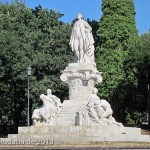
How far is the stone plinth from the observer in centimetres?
3134

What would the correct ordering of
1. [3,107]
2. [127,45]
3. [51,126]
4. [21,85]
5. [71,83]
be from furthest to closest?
[3,107] < [127,45] < [21,85] < [71,83] < [51,126]

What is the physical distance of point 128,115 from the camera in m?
52.9

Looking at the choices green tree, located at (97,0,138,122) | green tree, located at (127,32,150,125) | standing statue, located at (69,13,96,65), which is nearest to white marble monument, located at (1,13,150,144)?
standing statue, located at (69,13,96,65)

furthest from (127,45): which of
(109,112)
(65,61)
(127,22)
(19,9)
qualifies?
(109,112)

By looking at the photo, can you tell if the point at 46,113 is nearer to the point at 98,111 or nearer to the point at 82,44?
the point at 98,111

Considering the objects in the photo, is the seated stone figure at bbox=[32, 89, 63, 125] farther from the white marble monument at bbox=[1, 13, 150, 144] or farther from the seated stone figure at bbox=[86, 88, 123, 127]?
the seated stone figure at bbox=[86, 88, 123, 127]

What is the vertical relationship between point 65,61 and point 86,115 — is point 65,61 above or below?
above

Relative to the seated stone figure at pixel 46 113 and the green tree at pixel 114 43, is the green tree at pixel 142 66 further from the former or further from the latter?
the seated stone figure at pixel 46 113

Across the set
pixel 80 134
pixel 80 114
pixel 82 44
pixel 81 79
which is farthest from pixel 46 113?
pixel 82 44

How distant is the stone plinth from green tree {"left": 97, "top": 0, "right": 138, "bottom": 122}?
58.8 feet

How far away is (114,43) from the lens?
52812mm

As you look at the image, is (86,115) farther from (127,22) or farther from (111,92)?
(127,22)

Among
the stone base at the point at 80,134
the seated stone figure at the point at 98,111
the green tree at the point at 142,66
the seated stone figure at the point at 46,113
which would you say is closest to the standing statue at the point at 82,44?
the seated stone figure at the point at 46,113

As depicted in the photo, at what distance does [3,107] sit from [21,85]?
8.90 m
